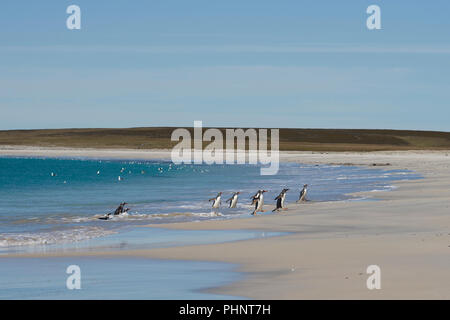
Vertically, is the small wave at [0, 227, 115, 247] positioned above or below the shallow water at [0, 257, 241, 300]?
above

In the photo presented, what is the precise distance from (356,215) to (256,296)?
1283cm

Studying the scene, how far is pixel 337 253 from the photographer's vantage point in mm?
15312

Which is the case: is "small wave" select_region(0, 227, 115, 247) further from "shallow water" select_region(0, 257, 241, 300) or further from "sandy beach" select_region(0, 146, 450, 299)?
"shallow water" select_region(0, 257, 241, 300)

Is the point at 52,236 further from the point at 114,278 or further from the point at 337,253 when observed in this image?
the point at 337,253

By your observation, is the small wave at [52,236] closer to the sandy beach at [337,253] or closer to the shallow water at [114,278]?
the sandy beach at [337,253]

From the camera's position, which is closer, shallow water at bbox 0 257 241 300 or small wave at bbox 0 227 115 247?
shallow water at bbox 0 257 241 300

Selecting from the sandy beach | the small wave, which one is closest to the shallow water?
the sandy beach

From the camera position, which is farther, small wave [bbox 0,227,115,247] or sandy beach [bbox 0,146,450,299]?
small wave [bbox 0,227,115,247]

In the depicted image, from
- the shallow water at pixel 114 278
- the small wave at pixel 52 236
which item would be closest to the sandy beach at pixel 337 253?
the shallow water at pixel 114 278

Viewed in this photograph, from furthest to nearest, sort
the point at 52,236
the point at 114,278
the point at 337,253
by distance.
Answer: the point at 52,236 → the point at 337,253 → the point at 114,278

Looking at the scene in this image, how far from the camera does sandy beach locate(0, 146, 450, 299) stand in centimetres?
1166

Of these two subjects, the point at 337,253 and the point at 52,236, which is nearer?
the point at 337,253

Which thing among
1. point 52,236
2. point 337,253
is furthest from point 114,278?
point 52,236
